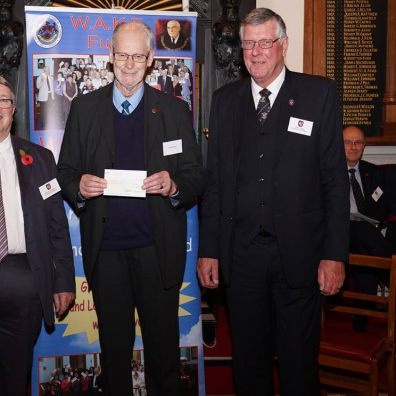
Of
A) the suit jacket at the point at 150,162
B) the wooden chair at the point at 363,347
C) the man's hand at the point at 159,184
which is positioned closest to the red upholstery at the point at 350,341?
the wooden chair at the point at 363,347

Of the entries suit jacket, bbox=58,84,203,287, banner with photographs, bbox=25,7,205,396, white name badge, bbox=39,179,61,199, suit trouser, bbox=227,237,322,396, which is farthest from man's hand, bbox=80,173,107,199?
banner with photographs, bbox=25,7,205,396

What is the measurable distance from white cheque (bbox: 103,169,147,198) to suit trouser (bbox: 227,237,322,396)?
1.84ft

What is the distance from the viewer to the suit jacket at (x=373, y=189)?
4.99 metres

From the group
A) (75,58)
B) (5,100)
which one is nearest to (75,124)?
(5,100)

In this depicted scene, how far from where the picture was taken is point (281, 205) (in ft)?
8.53

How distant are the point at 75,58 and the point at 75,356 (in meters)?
1.84

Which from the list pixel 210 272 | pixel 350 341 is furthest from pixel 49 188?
pixel 350 341

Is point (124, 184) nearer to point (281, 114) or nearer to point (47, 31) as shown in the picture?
point (281, 114)

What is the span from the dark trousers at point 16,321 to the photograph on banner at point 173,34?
1622 millimetres

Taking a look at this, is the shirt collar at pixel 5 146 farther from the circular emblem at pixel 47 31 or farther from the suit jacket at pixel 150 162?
the circular emblem at pixel 47 31

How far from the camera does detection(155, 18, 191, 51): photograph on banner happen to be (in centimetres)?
350

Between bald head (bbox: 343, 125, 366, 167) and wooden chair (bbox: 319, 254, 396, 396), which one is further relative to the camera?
bald head (bbox: 343, 125, 366, 167)

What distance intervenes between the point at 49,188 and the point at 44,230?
0.22 metres

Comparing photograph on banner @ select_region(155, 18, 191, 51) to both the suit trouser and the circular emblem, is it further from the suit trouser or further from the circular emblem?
the suit trouser
